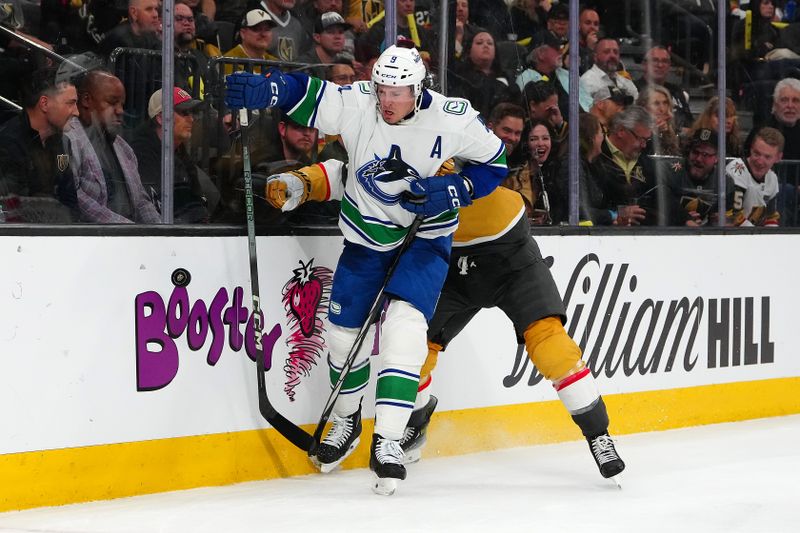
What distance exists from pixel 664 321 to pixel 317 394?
69.8 inches

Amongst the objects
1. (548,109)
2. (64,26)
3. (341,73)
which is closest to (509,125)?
(548,109)

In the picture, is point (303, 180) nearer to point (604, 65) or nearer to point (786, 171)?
point (604, 65)

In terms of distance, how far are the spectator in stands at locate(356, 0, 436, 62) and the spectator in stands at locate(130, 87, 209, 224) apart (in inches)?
27.8

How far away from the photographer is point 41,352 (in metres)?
3.58

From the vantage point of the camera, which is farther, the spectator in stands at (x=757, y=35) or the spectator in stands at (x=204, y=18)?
the spectator in stands at (x=757, y=35)

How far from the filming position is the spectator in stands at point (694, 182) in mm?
5441

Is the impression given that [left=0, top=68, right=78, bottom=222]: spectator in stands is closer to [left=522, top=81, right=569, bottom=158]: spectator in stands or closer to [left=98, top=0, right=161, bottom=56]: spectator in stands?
[left=98, top=0, right=161, bottom=56]: spectator in stands

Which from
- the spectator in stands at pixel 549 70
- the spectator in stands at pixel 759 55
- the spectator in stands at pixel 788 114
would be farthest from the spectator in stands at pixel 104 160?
the spectator in stands at pixel 788 114

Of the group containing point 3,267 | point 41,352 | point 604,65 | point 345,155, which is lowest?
point 41,352

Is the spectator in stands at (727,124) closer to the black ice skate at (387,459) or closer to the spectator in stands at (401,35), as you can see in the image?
the spectator in stands at (401,35)

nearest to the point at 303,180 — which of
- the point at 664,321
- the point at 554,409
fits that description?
→ the point at 554,409

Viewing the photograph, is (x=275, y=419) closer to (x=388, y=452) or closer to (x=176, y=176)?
(x=388, y=452)

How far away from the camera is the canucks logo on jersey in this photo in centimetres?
393

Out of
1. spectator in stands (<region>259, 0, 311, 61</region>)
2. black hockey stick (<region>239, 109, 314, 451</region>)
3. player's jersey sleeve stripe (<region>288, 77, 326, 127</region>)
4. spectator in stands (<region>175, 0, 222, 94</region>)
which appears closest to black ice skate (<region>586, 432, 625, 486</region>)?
black hockey stick (<region>239, 109, 314, 451</region>)
